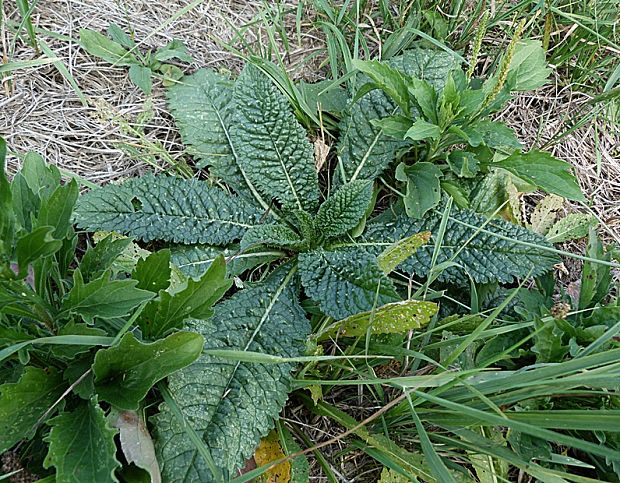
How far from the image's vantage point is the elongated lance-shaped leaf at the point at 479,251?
1.40m

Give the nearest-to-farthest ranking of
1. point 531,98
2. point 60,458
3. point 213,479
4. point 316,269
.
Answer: point 60,458
point 213,479
point 316,269
point 531,98

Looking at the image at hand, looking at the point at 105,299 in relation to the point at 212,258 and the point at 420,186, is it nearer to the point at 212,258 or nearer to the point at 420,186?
the point at 212,258

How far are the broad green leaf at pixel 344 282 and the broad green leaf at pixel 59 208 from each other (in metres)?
0.59

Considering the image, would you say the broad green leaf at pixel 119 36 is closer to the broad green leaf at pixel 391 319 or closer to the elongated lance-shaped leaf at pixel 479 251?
the elongated lance-shaped leaf at pixel 479 251

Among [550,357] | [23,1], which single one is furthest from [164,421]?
[23,1]

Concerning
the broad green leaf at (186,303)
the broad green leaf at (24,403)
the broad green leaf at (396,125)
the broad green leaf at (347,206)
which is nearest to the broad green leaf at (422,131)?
the broad green leaf at (396,125)

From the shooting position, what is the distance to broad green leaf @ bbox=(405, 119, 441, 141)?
4.50ft

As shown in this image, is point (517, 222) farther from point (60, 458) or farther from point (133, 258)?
point (60, 458)

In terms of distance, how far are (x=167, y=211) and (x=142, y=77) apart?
482 mm

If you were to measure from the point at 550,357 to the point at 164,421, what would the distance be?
86 centimetres

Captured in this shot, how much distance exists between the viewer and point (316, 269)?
1.42 metres

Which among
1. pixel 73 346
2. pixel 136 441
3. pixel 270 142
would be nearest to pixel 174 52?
pixel 270 142

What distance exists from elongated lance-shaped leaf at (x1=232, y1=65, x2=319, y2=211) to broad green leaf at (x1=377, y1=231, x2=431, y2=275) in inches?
13.4

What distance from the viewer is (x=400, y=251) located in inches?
51.7
